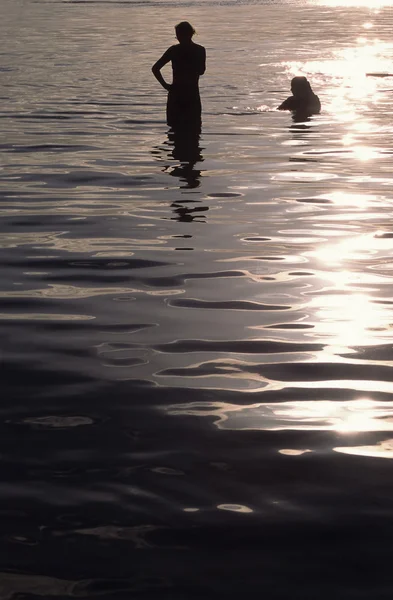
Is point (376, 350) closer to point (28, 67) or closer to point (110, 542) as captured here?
point (110, 542)

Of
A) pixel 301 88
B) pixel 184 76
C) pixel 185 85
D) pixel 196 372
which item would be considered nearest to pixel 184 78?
pixel 184 76

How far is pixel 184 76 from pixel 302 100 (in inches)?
198

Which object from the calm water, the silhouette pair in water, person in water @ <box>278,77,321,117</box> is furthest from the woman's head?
the calm water

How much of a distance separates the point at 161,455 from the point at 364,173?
30.5ft

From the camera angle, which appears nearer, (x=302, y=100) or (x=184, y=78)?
(x=184, y=78)

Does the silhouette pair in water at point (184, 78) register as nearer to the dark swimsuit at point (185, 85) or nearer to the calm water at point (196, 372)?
the dark swimsuit at point (185, 85)

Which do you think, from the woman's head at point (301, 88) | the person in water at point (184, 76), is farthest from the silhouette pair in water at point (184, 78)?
the woman's head at point (301, 88)

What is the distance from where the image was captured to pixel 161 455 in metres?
4.57

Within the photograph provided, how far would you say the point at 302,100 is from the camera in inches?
795

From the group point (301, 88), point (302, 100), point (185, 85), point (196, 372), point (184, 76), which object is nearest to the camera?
point (196, 372)

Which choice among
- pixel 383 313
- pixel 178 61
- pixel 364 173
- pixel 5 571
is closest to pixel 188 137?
pixel 178 61

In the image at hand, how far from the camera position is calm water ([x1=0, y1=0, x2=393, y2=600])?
12.2 ft

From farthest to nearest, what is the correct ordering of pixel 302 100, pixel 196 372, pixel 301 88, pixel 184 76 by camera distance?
pixel 302 100
pixel 301 88
pixel 184 76
pixel 196 372

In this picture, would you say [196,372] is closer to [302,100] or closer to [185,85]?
[185,85]
